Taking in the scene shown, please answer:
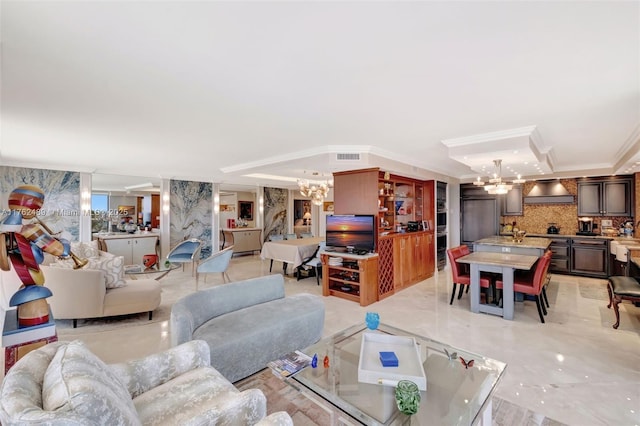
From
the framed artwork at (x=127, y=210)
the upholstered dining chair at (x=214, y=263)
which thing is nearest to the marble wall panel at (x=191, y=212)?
the framed artwork at (x=127, y=210)

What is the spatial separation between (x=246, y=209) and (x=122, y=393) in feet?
30.2

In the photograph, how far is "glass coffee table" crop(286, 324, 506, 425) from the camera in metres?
1.55

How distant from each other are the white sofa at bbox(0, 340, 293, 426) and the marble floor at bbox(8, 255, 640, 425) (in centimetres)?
159

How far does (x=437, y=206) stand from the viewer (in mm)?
7059

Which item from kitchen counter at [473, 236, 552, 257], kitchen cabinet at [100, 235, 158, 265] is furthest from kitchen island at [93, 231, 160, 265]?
kitchen counter at [473, 236, 552, 257]

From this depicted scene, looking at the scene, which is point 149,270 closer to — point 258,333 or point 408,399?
point 258,333

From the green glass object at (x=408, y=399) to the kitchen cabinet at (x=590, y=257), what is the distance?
7.15 meters

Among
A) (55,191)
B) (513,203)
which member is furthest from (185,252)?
(513,203)

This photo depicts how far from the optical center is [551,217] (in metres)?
7.14

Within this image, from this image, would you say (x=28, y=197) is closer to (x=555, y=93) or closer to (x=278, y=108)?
(x=278, y=108)

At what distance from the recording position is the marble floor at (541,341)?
7.41 ft

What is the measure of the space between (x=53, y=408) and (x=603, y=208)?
29.8 feet

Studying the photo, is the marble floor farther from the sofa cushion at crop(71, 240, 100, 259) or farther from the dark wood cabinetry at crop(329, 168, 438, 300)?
the sofa cushion at crop(71, 240, 100, 259)

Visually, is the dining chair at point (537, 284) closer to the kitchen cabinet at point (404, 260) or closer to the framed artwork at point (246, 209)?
the kitchen cabinet at point (404, 260)
